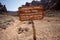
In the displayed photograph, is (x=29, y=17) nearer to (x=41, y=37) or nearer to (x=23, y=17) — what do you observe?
(x=23, y=17)

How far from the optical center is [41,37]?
12.5 m

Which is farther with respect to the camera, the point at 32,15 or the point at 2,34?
the point at 2,34

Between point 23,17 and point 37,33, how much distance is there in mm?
2638

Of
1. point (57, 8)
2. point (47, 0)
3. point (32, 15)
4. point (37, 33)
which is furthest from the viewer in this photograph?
point (47, 0)

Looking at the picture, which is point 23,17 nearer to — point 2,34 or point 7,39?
point 7,39

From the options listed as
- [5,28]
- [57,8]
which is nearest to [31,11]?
[5,28]

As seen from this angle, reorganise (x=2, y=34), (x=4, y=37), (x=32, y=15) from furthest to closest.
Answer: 1. (x=2, y=34)
2. (x=4, y=37)
3. (x=32, y=15)

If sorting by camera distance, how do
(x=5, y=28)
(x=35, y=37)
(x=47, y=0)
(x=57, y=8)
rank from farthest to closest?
(x=47, y=0)
(x=57, y=8)
(x=5, y=28)
(x=35, y=37)

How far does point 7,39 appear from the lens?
14.2 m

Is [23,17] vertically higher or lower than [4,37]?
higher

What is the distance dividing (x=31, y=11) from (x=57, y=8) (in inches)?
823

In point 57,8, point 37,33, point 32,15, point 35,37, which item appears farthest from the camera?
point 57,8

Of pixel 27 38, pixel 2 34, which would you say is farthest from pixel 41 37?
pixel 2 34

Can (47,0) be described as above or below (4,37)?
above
